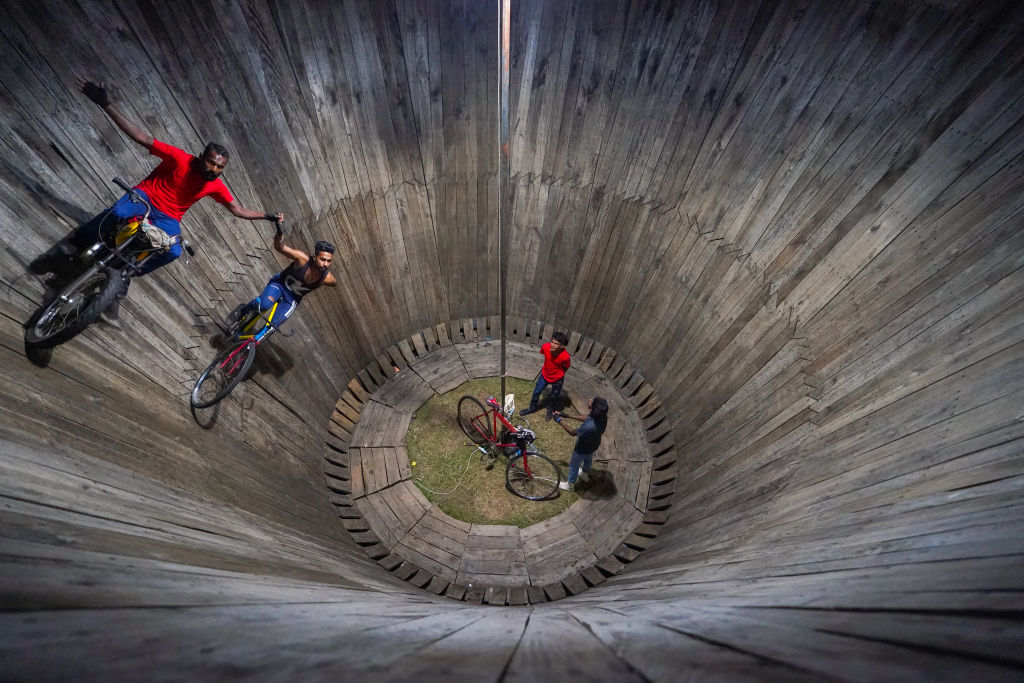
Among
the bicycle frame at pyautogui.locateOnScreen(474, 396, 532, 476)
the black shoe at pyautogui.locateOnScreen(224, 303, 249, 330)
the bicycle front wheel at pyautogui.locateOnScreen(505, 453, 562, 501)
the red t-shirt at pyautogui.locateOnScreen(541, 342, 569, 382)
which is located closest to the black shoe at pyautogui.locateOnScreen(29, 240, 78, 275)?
the black shoe at pyautogui.locateOnScreen(224, 303, 249, 330)

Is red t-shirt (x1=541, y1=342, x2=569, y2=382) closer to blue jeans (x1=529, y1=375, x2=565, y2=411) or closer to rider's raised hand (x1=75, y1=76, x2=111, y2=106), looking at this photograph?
blue jeans (x1=529, y1=375, x2=565, y2=411)

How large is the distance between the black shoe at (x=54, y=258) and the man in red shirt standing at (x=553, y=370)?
5.01 metres

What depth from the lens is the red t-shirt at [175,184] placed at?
4.55 meters

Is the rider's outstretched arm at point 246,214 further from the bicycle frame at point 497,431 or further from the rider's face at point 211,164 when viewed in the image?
the bicycle frame at point 497,431

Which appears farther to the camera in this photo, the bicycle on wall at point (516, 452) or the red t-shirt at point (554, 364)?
the red t-shirt at point (554, 364)

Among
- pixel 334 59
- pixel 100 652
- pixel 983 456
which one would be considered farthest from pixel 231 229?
pixel 983 456

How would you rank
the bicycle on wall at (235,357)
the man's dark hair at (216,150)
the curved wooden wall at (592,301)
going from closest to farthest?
1. the curved wooden wall at (592,301)
2. the man's dark hair at (216,150)
3. the bicycle on wall at (235,357)

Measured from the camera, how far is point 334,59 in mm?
6156

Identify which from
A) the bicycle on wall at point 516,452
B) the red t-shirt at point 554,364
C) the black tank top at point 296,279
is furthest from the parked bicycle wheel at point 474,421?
the black tank top at point 296,279

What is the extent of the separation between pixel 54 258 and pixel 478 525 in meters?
5.25

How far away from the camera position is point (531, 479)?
6.87m

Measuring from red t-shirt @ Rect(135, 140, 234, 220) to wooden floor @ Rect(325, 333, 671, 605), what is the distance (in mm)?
3536

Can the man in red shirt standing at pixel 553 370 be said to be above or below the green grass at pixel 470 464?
above

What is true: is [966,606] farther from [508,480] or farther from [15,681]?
[508,480]
